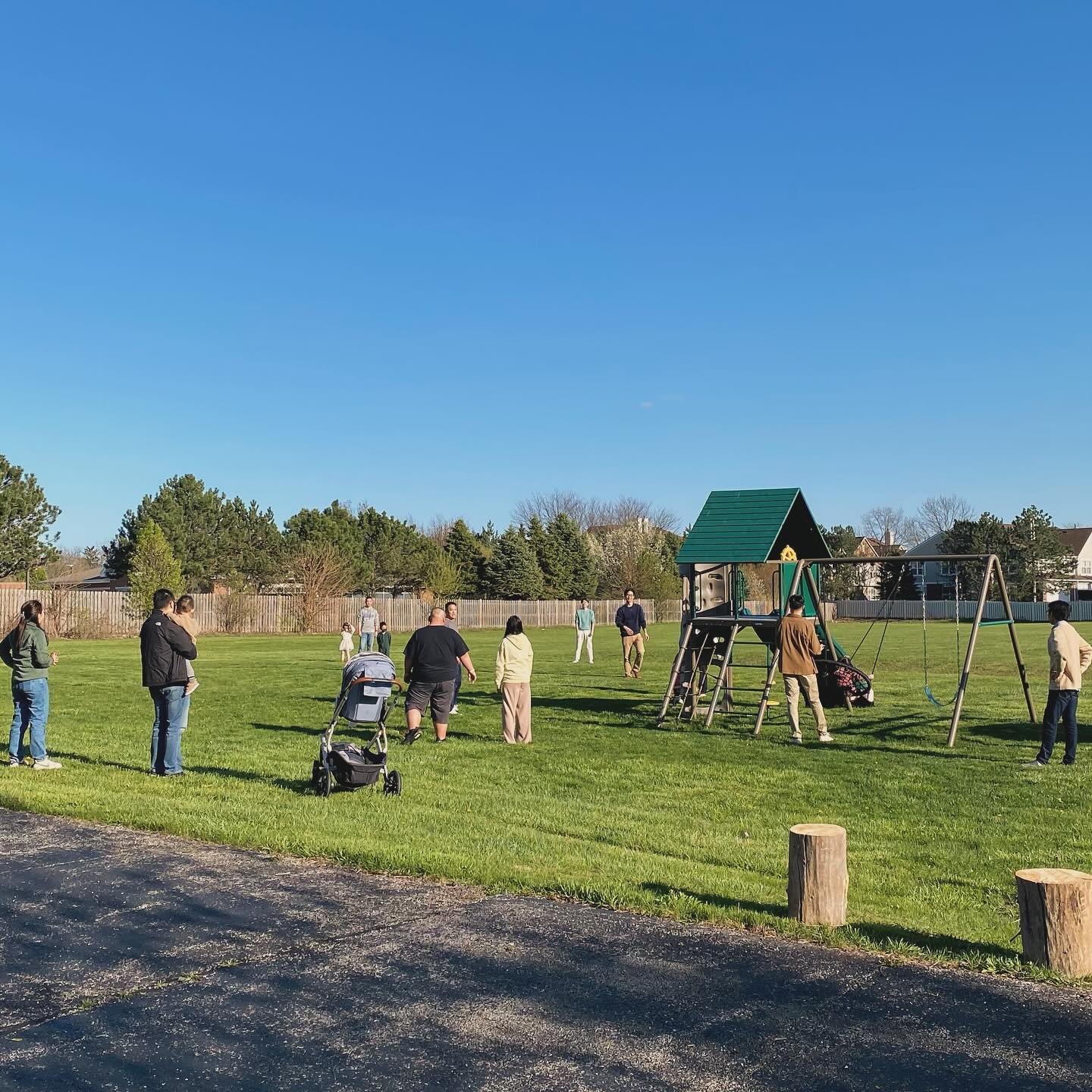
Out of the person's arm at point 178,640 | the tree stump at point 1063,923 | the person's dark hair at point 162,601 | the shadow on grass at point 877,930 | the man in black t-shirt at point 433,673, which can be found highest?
the person's dark hair at point 162,601

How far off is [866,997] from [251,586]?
58089 mm

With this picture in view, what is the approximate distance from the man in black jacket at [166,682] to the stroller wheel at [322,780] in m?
1.93

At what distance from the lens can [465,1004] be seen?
16.2 feet

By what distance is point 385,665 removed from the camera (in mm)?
10562

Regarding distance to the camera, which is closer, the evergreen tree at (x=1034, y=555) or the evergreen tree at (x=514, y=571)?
the evergreen tree at (x=514, y=571)

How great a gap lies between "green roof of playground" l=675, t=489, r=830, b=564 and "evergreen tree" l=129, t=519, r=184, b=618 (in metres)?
33.8

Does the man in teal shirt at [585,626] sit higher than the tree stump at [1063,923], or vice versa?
the man in teal shirt at [585,626]

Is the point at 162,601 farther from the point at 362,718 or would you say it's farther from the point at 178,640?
the point at 362,718

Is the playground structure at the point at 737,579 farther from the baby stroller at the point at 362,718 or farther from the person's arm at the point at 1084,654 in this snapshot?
the baby stroller at the point at 362,718

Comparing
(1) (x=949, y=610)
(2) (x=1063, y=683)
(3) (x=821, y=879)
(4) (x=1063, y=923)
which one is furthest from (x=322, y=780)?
(1) (x=949, y=610)

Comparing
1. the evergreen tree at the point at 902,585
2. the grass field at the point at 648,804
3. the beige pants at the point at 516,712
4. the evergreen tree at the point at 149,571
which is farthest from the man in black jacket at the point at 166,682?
the evergreen tree at the point at 902,585

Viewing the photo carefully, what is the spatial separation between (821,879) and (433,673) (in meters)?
8.44

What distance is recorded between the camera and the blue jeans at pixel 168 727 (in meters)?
11.4

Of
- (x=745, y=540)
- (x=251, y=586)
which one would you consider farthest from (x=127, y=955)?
(x=251, y=586)
